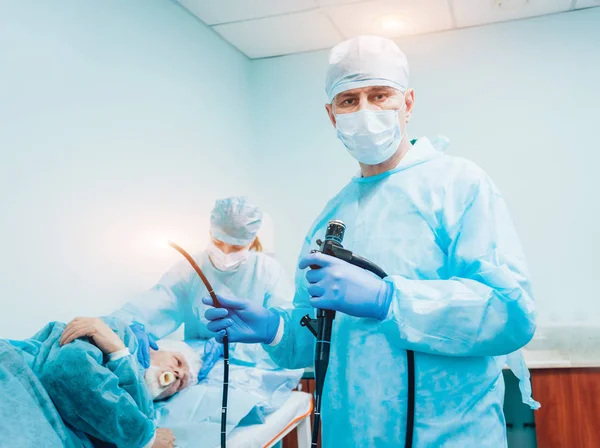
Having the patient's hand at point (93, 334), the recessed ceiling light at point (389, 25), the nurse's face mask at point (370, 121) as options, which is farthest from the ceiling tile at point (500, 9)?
the patient's hand at point (93, 334)

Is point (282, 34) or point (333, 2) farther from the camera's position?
point (282, 34)

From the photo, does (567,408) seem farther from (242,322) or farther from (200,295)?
(242,322)

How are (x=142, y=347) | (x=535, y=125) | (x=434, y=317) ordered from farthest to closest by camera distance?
(x=535, y=125) < (x=142, y=347) < (x=434, y=317)

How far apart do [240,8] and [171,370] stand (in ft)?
5.81

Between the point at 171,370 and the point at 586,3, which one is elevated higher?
the point at 586,3

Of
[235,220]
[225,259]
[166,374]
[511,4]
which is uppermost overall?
[511,4]

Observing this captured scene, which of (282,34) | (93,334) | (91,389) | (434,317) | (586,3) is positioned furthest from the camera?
(282,34)

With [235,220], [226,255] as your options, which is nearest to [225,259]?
[226,255]

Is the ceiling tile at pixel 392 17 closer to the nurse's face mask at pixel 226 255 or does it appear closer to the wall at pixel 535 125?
the wall at pixel 535 125

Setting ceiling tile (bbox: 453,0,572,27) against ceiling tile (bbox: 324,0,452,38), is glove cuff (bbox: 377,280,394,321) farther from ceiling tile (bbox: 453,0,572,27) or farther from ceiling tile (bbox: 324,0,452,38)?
ceiling tile (bbox: 453,0,572,27)

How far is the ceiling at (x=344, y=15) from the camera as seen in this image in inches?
104

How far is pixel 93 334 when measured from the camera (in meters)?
1.45

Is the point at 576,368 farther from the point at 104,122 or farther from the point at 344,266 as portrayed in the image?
the point at 104,122

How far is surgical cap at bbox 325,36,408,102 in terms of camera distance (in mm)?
1188
